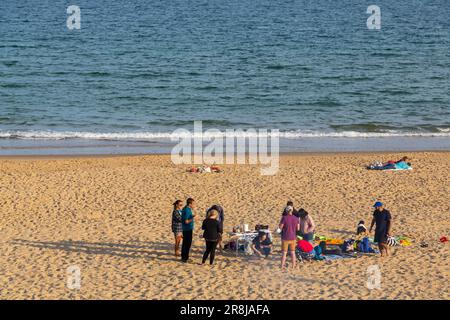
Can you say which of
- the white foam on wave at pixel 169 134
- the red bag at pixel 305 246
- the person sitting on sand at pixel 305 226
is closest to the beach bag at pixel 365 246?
the person sitting on sand at pixel 305 226

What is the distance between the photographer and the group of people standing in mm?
15508

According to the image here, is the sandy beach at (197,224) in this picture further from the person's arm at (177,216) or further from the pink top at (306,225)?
the person's arm at (177,216)

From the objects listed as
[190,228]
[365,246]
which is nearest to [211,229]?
[190,228]

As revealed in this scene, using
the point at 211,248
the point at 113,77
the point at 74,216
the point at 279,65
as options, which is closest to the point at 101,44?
→ the point at 113,77

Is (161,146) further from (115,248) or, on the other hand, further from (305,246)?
(305,246)

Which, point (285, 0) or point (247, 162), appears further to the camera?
point (285, 0)

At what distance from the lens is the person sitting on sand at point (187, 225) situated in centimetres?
1576

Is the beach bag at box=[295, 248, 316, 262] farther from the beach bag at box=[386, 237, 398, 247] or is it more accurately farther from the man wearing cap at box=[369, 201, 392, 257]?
the beach bag at box=[386, 237, 398, 247]

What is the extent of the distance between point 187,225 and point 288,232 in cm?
212

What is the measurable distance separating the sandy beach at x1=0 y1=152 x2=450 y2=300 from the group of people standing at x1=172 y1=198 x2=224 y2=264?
1.06 feet

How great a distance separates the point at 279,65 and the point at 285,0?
132ft

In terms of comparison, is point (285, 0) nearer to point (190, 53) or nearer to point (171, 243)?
point (190, 53)

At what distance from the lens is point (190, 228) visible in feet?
51.9

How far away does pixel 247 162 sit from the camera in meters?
27.2
